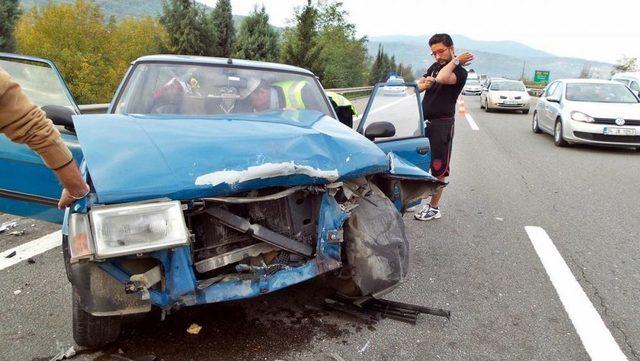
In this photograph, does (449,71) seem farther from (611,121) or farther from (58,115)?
(611,121)

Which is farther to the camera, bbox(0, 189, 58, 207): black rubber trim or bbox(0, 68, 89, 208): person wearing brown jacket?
bbox(0, 189, 58, 207): black rubber trim

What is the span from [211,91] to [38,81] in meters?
1.43

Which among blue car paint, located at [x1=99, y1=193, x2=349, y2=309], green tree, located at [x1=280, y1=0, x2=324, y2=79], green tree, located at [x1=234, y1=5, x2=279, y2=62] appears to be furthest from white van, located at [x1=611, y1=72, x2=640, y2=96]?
green tree, located at [x1=234, y1=5, x2=279, y2=62]

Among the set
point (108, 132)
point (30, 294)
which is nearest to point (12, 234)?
point (30, 294)

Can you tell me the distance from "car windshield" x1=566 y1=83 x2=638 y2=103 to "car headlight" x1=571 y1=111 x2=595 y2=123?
76 centimetres

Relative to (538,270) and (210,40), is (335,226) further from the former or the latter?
(210,40)

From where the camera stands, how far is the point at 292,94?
416 centimetres

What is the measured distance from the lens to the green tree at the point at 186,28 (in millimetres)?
43156

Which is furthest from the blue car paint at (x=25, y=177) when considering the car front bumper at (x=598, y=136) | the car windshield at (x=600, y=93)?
the car windshield at (x=600, y=93)

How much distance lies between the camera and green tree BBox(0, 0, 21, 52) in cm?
3859

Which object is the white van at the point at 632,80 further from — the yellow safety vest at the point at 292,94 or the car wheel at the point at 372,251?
the car wheel at the point at 372,251

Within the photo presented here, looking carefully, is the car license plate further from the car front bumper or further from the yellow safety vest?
the yellow safety vest

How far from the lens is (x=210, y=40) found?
Result: 43781 millimetres

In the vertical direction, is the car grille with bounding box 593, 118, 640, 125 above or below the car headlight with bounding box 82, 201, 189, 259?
below
